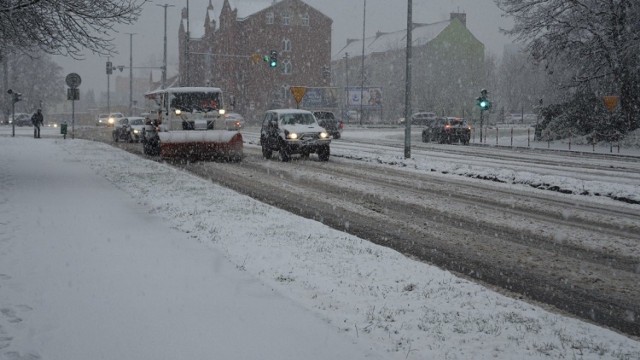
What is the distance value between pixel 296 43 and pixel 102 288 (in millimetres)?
75021

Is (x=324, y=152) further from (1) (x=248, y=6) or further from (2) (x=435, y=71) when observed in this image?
(2) (x=435, y=71)

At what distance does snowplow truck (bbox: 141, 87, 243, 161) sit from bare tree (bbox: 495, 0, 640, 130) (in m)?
21.0

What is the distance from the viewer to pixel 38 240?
26.1ft

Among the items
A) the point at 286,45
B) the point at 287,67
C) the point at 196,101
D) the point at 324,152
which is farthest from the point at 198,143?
the point at 286,45

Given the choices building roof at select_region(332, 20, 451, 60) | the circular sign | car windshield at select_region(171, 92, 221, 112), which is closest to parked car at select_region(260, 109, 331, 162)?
car windshield at select_region(171, 92, 221, 112)

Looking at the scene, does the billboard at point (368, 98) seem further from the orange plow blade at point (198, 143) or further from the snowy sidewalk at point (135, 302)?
the snowy sidewalk at point (135, 302)

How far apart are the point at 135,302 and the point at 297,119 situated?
18.7m

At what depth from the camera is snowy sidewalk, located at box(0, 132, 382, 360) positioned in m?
4.46

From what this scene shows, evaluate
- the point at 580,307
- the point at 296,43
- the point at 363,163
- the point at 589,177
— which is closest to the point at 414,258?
the point at 580,307

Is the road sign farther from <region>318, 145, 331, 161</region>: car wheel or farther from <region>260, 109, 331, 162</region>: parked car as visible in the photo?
<region>318, 145, 331, 161</region>: car wheel

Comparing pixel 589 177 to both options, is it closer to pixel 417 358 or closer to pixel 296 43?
pixel 417 358

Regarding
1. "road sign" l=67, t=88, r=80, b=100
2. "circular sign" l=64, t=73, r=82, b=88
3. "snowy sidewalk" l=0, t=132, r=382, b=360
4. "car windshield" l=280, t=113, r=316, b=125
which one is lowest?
"snowy sidewalk" l=0, t=132, r=382, b=360

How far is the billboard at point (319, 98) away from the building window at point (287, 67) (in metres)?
6.15

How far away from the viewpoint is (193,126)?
21.6m
